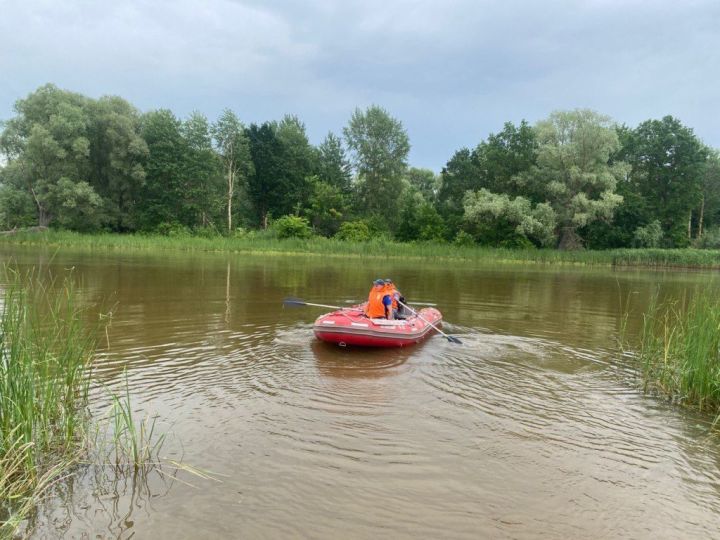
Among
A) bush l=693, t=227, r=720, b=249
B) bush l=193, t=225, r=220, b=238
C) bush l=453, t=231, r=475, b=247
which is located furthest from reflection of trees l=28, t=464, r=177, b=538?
bush l=693, t=227, r=720, b=249

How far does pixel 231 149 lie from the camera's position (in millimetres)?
44219

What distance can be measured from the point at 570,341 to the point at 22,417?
897cm

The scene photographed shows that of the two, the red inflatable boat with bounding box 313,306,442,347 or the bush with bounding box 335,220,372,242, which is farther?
the bush with bounding box 335,220,372,242

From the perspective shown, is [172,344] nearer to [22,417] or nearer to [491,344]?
[22,417]

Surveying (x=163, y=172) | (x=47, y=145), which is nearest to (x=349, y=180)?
(x=163, y=172)

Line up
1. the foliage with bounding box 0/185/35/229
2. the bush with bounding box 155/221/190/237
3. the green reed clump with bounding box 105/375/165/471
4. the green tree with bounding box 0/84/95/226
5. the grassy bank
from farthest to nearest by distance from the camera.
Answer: the bush with bounding box 155/221/190/237, the foliage with bounding box 0/185/35/229, the green tree with bounding box 0/84/95/226, the grassy bank, the green reed clump with bounding box 105/375/165/471

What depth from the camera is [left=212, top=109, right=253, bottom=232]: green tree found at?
1722 inches

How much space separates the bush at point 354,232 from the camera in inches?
1563

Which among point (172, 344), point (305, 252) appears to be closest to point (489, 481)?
point (172, 344)

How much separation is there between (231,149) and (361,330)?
39.2 meters

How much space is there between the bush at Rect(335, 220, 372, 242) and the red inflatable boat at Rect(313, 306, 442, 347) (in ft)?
99.7

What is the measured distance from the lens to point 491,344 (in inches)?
371

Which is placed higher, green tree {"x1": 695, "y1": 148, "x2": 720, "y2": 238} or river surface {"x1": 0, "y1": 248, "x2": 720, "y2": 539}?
green tree {"x1": 695, "y1": 148, "x2": 720, "y2": 238}

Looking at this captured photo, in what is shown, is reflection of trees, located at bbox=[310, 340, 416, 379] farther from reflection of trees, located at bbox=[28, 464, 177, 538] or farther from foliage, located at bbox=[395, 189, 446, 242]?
foliage, located at bbox=[395, 189, 446, 242]
